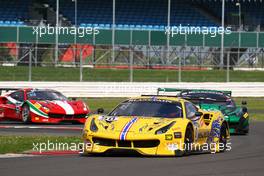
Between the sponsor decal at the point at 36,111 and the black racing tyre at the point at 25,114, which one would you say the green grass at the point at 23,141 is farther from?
the black racing tyre at the point at 25,114

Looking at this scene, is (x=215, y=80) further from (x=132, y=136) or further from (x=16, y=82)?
(x=132, y=136)

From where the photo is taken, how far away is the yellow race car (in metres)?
12.9

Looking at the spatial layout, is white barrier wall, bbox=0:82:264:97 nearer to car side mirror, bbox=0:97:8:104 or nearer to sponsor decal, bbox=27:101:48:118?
car side mirror, bbox=0:97:8:104

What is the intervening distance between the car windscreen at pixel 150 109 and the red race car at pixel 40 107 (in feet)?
28.7

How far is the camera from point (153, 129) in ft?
42.7

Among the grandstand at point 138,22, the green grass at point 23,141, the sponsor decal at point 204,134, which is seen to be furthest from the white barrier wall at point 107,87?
the sponsor decal at point 204,134

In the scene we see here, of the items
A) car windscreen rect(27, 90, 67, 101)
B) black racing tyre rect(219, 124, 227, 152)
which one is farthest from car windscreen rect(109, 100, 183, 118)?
car windscreen rect(27, 90, 67, 101)

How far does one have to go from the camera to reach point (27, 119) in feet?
76.0

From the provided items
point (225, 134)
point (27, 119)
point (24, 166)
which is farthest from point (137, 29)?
point (24, 166)

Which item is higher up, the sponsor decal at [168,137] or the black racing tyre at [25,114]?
the sponsor decal at [168,137]

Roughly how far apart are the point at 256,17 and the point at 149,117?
43062 mm

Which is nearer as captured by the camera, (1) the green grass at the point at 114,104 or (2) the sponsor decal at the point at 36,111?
(2) the sponsor decal at the point at 36,111

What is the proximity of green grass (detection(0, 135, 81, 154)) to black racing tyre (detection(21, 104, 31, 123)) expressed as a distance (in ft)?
19.7

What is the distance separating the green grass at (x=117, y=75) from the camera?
36562mm
